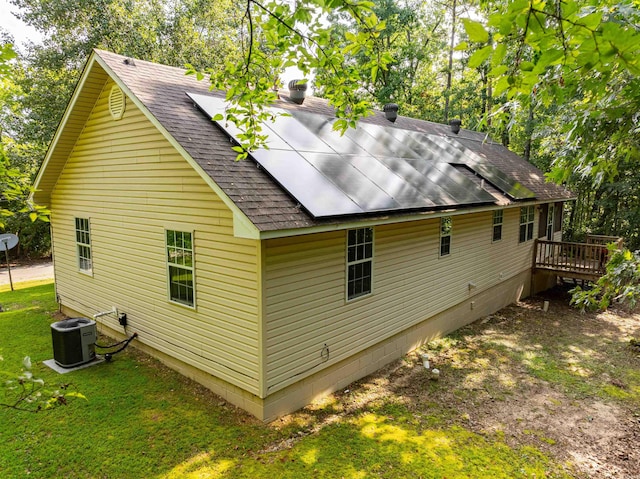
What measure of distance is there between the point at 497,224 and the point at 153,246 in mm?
9380

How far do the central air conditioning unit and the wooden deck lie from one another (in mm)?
13327

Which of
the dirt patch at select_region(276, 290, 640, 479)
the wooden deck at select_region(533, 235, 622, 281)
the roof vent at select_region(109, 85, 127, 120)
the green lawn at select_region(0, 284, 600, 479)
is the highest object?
the roof vent at select_region(109, 85, 127, 120)

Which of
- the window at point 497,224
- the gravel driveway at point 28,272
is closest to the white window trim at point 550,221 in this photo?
the window at point 497,224

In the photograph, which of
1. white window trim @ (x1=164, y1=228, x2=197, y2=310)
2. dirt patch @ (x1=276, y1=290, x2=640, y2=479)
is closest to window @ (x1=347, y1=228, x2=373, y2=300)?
dirt patch @ (x1=276, y1=290, x2=640, y2=479)

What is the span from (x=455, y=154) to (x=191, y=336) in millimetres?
9536

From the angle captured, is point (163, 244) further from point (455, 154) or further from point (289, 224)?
point (455, 154)

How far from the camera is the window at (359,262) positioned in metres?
7.02

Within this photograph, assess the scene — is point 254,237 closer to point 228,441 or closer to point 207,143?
point 207,143

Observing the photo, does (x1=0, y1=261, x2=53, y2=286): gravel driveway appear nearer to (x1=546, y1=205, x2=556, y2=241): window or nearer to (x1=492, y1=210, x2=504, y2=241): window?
(x1=492, y1=210, x2=504, y2=241): window

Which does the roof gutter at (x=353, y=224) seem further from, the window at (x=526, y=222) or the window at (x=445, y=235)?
the window at (x=526, y=222)

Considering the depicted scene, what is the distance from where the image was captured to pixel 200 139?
20.7ft

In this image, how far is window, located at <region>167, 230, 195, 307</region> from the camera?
6918 mm

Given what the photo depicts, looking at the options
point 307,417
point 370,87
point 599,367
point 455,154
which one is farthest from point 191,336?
point 370,87

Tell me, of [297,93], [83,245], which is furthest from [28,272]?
[297,93]
